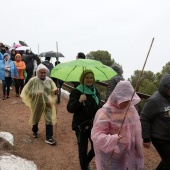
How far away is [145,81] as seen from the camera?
31766 mm

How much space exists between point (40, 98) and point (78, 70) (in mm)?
1652

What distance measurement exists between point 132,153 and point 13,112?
649 cm

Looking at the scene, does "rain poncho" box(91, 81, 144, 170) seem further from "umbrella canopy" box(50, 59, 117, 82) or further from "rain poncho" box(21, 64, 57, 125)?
"rain poncho" box(21, 64, 57, 125)

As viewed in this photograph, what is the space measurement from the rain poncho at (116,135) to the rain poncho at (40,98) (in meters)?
3.13

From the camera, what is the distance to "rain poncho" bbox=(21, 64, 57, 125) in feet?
20.1

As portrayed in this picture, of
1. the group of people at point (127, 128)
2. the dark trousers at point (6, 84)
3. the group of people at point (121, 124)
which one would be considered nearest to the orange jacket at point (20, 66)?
the dark trousers at point (6, 84)

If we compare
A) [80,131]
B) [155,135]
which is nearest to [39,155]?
[80,131]

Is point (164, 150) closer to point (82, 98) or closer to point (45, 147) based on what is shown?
point (82, 98)

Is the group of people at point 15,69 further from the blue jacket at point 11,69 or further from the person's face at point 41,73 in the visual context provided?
the person's face at point 41,73

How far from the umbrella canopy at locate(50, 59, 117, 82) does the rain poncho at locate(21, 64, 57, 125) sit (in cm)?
135

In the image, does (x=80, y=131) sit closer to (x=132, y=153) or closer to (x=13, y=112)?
(x=132, y=153)

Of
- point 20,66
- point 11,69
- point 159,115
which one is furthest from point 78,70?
point 20,66

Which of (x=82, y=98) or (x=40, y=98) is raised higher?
(x=82, y=98)

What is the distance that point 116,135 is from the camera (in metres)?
2.99
